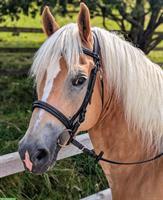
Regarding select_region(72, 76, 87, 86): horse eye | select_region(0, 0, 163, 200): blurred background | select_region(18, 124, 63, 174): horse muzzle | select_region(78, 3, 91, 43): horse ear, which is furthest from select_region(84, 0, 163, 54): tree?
select_region(18, 124, 63, 174): horse muzzle

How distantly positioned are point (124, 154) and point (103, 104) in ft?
1.02

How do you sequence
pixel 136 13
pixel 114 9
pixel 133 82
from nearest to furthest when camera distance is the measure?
1. pixel 133 82
2. pixel 136 13
3. pixel 114 9

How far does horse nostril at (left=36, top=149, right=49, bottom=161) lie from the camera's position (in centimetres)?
210

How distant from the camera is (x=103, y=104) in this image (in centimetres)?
239

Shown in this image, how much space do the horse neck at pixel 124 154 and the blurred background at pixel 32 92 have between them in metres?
0.75

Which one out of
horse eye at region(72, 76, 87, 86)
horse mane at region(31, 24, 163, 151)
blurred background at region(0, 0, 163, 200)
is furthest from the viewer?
blurred background at region(0, 0, 163, 200)

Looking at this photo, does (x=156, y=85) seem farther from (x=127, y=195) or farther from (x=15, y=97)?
(x=15, y=97)

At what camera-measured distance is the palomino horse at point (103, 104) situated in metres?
2.16

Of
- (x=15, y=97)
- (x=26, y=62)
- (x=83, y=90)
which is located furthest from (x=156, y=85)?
(x=26, y=62)

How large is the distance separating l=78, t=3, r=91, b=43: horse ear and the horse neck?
0.33 meters

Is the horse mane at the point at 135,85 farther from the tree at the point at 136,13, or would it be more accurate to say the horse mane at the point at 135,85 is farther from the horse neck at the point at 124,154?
the tree at the point at 136,13

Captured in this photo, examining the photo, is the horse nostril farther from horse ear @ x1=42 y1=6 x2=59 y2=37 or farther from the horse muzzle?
horse ear @ x1=42 y1=6 x2=59 y2=37

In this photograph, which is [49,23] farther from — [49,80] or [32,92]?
[32,92]

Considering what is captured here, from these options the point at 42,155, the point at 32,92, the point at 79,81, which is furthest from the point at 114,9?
the point at 42,155
